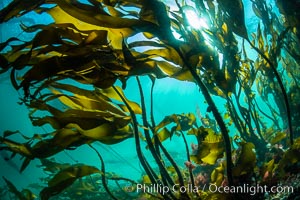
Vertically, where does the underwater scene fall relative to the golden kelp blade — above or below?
above

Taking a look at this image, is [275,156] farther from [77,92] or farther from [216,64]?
[77,92]

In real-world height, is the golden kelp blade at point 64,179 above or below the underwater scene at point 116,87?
below

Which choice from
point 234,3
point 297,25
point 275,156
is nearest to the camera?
point 234,3

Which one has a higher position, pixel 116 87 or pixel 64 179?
pixel 116 87

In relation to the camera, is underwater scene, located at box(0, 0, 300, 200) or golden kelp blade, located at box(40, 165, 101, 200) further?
golden kelp blade, located at box(40, 165, 101, 200)

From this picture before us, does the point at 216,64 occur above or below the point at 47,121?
above

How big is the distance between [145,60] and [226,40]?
1426 millimetres

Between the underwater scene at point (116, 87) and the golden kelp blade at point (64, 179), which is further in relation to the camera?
the golden kelp blade at point (64, 179)

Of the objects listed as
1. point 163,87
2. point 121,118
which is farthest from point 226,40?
point 163,87

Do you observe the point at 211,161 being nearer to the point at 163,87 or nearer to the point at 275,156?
the point at 275,156

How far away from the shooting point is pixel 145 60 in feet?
4.67

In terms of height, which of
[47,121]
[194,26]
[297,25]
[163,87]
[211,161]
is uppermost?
[163,87]

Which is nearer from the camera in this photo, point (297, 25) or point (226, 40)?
point (226, 40)

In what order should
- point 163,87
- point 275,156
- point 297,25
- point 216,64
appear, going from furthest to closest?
point 163,87 < point 297,25 < point 275,156 < point 216,64
